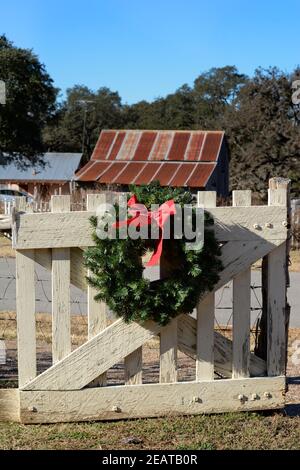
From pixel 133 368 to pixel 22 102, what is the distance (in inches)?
1098

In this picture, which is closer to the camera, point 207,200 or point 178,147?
point 207,200

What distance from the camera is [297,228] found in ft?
63.0

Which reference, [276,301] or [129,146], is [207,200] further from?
[129,146]

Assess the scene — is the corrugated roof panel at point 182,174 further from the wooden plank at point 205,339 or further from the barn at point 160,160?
the wooden plank at point 205,339

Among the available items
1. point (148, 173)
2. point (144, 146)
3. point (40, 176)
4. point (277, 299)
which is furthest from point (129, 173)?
point (277, 299)

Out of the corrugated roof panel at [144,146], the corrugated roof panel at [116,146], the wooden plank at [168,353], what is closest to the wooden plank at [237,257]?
the wooden plank at [168,353]

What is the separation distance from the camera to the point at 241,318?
4004 millimetres

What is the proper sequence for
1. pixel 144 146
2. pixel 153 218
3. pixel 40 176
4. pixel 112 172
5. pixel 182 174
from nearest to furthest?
pixel 153 218
pixel 182 174
pixel 112 172
pixel 144 146
pixel 40 176

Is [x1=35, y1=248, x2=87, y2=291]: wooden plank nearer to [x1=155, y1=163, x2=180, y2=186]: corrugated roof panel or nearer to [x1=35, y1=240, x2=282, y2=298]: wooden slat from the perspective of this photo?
[x1=35, y1=240, x2=282, y2=298]: wooden slat

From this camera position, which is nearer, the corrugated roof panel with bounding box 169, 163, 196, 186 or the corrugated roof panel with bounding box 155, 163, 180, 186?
the corrugated roof panel with bounding box 169, 163, 196, 186

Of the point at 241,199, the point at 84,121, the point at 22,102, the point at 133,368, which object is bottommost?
the point at 133,368

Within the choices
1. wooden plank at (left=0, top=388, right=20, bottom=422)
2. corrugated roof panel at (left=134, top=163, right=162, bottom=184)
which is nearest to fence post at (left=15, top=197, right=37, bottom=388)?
wooden plank at (left=0, top=388, right=20, bottom=422)

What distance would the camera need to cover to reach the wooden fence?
379 centimetres

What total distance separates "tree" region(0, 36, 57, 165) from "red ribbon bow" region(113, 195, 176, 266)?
2579cm
